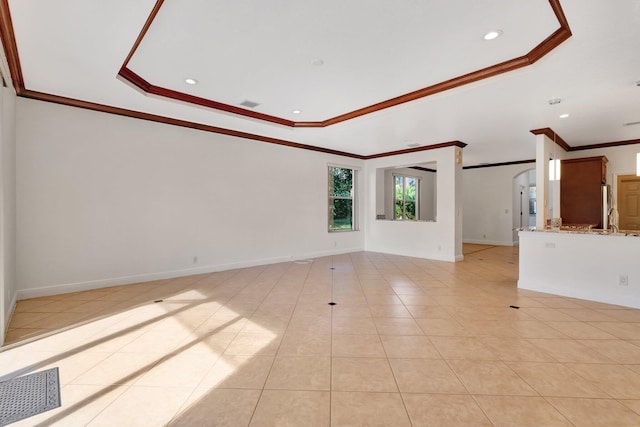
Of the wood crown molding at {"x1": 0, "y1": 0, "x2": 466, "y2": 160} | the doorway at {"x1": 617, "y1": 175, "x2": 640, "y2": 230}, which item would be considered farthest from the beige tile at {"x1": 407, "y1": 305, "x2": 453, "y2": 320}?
the doorway at {"x1": 617, "y1": 175, "x2": 640, "y2": 230}

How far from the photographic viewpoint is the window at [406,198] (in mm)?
9395

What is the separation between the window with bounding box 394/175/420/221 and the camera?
9.40 meters

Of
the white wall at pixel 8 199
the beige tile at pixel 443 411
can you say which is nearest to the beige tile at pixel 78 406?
the white wall at pixel 8 199

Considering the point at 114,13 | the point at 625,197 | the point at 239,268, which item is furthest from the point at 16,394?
the point at 625,197

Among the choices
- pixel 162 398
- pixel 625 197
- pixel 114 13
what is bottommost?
pixel 162 398

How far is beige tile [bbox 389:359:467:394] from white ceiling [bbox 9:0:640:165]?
8.90 ft

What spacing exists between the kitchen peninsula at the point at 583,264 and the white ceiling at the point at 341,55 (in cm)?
188

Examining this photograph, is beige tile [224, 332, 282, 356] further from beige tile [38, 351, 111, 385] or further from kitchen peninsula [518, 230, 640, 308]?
kitchen peninsula [518, 230, 640, 308]

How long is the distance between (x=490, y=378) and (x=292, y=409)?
1386mm

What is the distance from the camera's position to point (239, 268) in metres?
5.69

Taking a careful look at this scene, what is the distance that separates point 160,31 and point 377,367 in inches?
132

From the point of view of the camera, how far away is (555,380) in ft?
6.52

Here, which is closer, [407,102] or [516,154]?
[407,102]

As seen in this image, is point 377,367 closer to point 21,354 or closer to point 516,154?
point 21,354
